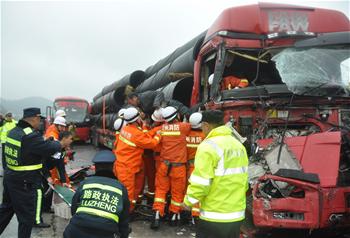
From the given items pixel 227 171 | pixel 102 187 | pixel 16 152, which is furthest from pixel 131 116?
pixel 102 187

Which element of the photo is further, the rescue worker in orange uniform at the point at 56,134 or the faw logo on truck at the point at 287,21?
the rescue worker in orange uniform at the point at 56,134

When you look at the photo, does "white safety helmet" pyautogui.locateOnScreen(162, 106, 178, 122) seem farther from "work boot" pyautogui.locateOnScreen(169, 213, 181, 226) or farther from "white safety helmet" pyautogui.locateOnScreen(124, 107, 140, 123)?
"work boot" pyautogui.locateOnScreen(169, 213, 181, 226)

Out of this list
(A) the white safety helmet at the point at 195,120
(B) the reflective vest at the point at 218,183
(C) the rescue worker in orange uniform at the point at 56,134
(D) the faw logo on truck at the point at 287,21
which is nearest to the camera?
(B) the reflective vest at the point at 218,183

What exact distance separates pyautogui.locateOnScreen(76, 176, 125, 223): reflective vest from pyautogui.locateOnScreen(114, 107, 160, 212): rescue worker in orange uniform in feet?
8.78

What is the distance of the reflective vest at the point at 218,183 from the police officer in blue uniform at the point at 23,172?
2119 mm

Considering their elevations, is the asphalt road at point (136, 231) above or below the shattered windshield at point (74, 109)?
above

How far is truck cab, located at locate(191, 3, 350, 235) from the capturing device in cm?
355

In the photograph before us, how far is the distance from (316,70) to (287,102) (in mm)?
707

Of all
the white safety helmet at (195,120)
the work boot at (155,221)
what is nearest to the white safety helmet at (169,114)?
the white safety helmet at (195,120)

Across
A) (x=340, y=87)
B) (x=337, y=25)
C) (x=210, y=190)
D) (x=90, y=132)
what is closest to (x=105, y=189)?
(x=210, y=190)

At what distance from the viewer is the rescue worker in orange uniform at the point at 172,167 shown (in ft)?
16.9

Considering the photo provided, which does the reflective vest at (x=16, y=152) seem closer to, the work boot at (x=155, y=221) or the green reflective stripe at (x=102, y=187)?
the work boot at (x=155, y=221)

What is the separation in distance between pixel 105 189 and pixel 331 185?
2.24 metres

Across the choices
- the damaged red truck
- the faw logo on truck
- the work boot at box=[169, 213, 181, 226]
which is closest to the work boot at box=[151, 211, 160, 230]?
the work boot at box=[169, 213, 181, 226]
